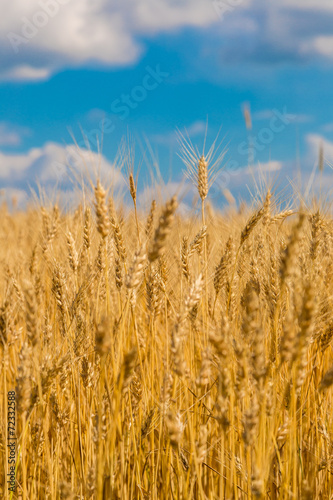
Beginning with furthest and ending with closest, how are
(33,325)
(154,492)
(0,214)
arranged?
(0,214)
(154,492)
(33,325)

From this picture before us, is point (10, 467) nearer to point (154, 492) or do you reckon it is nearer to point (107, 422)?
point (107, 422)

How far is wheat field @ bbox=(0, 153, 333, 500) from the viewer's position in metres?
1.19

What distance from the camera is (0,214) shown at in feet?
40.3

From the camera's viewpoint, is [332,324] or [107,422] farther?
[332,324]

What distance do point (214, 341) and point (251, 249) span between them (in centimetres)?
162

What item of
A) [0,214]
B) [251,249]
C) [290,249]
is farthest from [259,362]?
[0,214]

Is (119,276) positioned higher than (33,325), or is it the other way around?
(119,276)

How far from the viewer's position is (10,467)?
5.85ft

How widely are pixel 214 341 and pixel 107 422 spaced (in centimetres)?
81

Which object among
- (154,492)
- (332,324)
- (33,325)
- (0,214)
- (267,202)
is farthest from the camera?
(0,214)

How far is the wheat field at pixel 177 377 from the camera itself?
3.91 feet

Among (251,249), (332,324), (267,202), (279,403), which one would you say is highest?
(267,202)

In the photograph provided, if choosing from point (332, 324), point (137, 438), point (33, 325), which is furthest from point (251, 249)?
point (33, 325)

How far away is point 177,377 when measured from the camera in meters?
1.89
